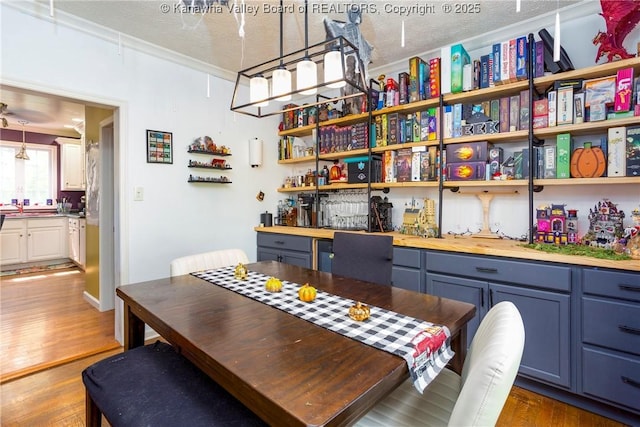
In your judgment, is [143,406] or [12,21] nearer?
[143,406]

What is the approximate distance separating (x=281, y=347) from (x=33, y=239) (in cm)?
639

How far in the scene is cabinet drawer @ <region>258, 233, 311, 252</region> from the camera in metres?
3.05

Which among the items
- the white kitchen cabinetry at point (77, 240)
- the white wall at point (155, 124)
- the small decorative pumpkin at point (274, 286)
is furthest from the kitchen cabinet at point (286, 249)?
the white kitchen cabinetry at point (77, 240)

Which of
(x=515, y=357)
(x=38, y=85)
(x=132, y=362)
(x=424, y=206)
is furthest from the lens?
(x=424, y=206)

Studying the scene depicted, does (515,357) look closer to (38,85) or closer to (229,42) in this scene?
(229,42)

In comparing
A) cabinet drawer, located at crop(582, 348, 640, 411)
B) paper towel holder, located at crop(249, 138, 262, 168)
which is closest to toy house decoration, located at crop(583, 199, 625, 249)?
cabinet drawer, located at crop(582, 348, 640, 411)

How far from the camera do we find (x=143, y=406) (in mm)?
1052

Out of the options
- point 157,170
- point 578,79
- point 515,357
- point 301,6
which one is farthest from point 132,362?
point 578,79

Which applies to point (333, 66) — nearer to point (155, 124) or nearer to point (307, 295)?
point (307, 295)

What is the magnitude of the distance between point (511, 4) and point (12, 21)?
10.8 ft

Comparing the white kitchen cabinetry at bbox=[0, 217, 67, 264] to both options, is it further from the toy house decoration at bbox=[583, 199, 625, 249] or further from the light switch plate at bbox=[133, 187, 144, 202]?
the toy house decoration at bbox=[583, 199, 625, 249]

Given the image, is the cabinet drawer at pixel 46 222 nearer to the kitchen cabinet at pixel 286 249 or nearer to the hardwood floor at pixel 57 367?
the hardwood floor at pixel 57 367

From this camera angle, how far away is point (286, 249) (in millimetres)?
3229

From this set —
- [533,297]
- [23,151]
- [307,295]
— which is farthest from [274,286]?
[23,151]
